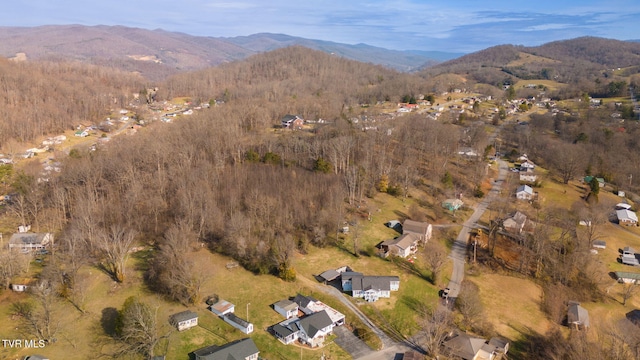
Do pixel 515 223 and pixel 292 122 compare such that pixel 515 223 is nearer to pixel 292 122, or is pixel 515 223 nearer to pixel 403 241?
pixel 403 241

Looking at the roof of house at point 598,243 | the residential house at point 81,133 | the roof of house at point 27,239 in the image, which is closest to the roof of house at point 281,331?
the roof of house at point 27,239

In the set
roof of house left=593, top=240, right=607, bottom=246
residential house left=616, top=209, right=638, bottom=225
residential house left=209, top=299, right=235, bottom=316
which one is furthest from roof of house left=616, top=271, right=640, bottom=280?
residential house left=209, top=299, right=235, bottom=316

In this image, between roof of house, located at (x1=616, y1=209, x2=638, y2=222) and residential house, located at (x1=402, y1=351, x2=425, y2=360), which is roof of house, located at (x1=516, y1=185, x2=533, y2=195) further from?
residential house, located at (x1=402, y1=351, x2=425, y2=360)

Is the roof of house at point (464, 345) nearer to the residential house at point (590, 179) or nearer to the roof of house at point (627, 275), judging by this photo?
the roof of house at point (627, 275)

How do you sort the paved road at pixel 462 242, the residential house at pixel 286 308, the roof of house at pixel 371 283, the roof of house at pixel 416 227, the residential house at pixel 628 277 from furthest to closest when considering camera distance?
the roof of house at pixel 416 227, the residential house at pixel 628 277, the paved road at pixel 462 242, the roof of house at pixel 371 283, the residential house at pixel 286 308

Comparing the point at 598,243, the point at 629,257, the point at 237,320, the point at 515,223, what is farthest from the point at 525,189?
the point at 237,320
